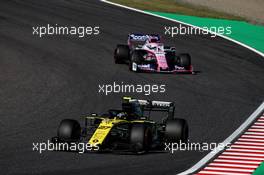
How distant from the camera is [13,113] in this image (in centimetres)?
2603

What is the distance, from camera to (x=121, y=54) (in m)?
34.2

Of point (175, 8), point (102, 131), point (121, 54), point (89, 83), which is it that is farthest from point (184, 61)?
point (175, 8)

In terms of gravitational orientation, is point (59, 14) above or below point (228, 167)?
above

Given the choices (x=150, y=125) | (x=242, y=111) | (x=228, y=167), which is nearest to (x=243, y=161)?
(x=228, y=167)

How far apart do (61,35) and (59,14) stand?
3.60m

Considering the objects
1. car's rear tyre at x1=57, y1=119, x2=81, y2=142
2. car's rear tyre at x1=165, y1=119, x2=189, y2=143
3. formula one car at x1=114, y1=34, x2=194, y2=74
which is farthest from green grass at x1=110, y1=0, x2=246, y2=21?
car's rear tyre at x1=57, y1=119, x2=81, y2=142

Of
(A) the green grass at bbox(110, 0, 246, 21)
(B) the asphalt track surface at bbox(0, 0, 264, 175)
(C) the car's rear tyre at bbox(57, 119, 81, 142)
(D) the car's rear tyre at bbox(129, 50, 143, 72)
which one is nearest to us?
(B) the asphalt track surface at bbox(0, 0, 264, 175)

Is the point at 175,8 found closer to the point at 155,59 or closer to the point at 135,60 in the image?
the point at 155,59

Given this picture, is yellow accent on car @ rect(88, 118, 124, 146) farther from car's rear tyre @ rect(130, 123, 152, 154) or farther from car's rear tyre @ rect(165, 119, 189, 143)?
car's rear tyre @ rect(165, 119, 189, 143)

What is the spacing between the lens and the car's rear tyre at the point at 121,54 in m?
34.2

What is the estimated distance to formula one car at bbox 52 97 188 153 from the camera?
21.0 meters

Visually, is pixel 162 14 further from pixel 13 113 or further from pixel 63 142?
pixel 63 142

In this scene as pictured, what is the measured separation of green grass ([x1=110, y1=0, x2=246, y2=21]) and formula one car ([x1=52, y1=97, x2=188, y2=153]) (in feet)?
→ 75.1

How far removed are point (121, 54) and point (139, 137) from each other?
13.6m
